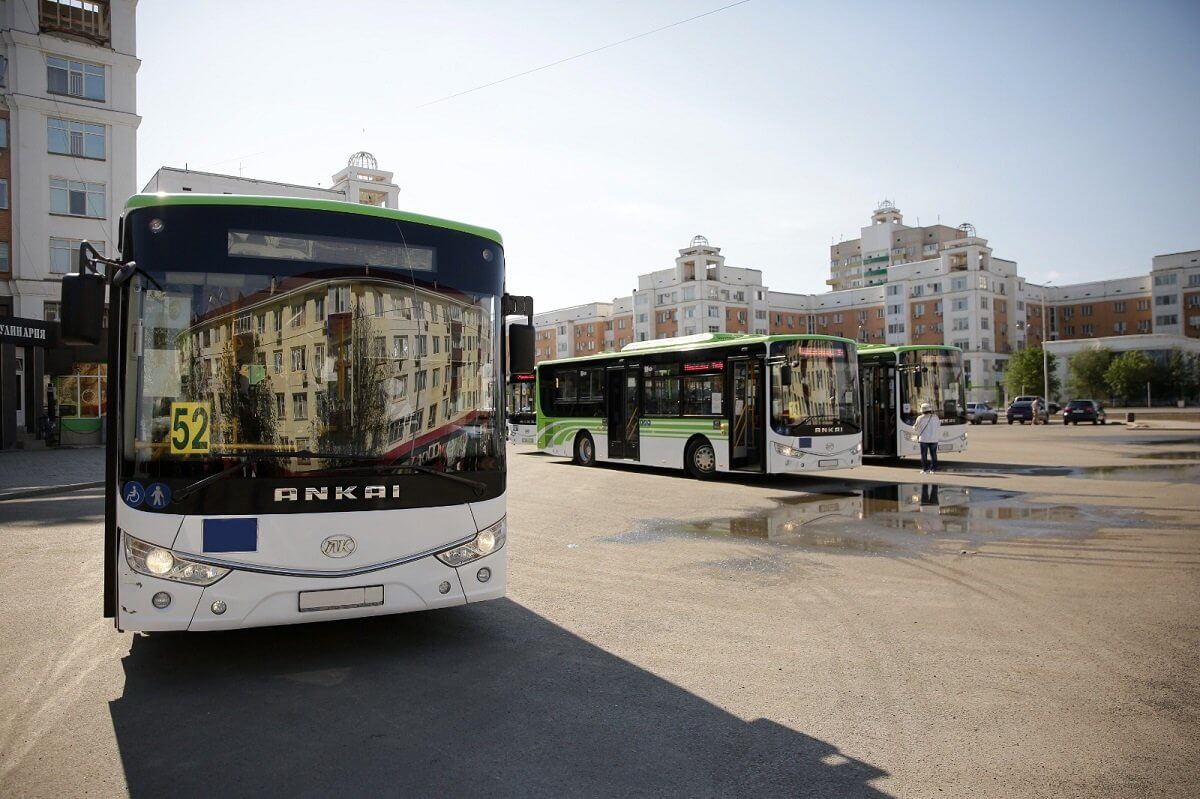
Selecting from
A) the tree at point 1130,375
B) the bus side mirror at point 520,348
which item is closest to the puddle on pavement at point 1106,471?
the bus side mirror at point 520,348

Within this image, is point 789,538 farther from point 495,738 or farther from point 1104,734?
point 495,738

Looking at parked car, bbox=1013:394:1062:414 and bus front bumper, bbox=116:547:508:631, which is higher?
parked car, bbox=1013:394:1062:414

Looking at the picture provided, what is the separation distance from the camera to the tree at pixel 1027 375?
82.9 m

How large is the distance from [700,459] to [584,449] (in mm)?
5081

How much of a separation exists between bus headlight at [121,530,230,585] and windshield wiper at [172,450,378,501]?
0.35 meters

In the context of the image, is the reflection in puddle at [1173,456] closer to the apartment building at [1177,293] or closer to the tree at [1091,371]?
the tree at [1091,371]

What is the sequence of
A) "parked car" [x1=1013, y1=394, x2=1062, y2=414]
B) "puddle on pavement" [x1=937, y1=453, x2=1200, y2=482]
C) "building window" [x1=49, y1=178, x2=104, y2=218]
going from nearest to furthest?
"puddle on pavement" [x1=937, y1=453, x2=1200, y2=482] < "building window" [x1=49, y1=178, x2=104, y2=218] < "parked car" [x1=1013, y1=394, x2=1062, y2=414]

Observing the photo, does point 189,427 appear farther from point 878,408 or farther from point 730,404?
point 878,408

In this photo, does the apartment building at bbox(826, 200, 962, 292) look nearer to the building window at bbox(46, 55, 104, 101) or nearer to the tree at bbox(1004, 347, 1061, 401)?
the tree at bbox(1004, 347, 1061, 401)

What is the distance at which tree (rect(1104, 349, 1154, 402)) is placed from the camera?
3091 inches

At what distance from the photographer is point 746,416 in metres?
17.8

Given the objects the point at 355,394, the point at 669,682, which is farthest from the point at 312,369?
the point at 669,682

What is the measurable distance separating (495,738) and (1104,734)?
10.5 ft

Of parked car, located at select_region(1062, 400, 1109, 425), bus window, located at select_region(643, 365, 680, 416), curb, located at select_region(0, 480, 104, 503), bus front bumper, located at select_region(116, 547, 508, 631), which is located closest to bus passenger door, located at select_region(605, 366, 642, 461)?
bus window, located at select_region(643, 365, 680, 416)
